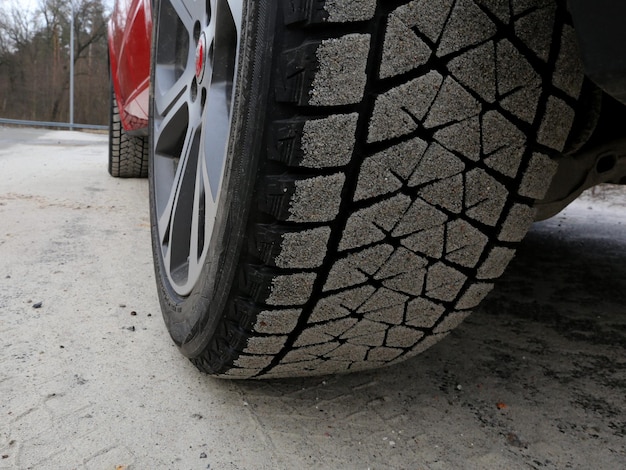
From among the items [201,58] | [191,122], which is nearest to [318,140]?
[201,58]

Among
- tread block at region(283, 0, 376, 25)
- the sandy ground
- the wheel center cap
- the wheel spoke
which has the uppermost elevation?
the wheel spoke

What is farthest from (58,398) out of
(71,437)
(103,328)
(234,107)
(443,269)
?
(443,269)

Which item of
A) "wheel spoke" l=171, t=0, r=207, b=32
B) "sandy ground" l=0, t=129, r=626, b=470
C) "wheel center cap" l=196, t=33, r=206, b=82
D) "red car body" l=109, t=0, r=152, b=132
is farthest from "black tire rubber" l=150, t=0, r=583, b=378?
"red car body" l=109, t=0, r=152, b=132

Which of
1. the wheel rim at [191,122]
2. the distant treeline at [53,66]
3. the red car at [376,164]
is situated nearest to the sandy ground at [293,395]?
the red car at [376,164]

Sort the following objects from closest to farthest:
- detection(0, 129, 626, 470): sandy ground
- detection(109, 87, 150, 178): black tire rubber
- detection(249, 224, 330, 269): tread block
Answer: detection(249, 224, 330, 269): tread block → detection(0, 129, 626, 470): sandy ground → detection(109, 87, 150, 178): black tire rubber

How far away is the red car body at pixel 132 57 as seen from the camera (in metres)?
2.48

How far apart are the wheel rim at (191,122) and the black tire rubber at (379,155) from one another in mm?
128

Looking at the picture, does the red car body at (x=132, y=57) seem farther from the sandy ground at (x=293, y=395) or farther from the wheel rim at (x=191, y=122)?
the sandy ground at (x=293, y=395)

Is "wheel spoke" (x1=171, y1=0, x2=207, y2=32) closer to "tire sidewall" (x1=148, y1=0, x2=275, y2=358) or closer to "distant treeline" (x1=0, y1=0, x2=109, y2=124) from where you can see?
"tire sidewall" (x1=148, y1=0, x2=275, y2=358)

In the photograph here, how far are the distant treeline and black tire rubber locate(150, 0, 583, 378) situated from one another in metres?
23.4

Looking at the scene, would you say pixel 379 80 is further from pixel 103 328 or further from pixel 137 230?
pixel 137 230

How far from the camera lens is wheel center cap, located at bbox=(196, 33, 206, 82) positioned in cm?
134

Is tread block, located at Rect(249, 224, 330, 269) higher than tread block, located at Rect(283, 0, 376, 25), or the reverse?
tread block, located at Rect(283, 0, 376, 25)

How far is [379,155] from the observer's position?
87cm
